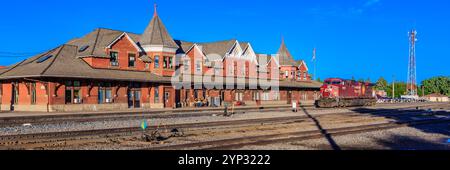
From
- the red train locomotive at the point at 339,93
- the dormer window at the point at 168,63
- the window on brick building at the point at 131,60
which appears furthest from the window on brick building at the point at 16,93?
the red train locomotive at the point at 339,93

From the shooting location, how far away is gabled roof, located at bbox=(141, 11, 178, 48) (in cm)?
4584

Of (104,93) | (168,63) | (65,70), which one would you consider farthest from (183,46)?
(65,70)

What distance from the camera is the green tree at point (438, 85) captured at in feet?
465

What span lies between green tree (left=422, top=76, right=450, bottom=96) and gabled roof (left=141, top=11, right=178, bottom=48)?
122090 mm

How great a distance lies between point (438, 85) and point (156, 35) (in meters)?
125

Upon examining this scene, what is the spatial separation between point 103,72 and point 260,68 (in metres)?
27.2

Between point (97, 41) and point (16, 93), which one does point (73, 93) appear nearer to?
point (16, 93)

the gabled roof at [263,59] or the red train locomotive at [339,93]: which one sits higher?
the gabled roof at [263,59]

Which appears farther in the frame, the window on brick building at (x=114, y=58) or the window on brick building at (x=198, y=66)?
the window on brick building at (x=198, y=66)

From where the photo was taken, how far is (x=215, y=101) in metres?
51.0

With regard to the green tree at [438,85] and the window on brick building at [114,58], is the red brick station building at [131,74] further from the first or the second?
the green tree at [438,85]

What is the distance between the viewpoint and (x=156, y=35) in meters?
46.3
